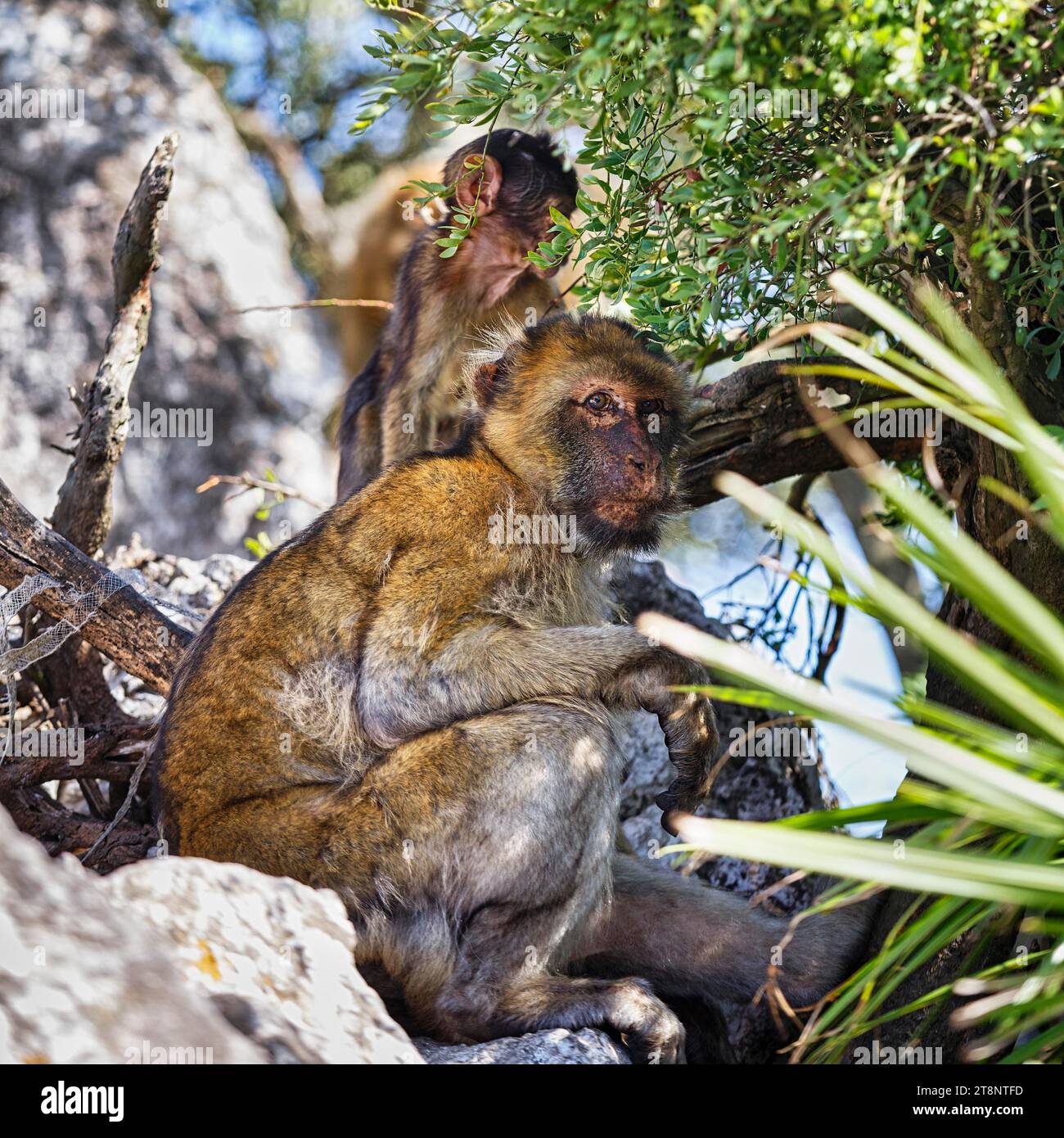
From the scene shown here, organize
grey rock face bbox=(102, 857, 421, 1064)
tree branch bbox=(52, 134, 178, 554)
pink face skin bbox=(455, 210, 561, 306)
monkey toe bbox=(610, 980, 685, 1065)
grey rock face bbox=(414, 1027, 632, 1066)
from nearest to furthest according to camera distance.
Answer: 1. grey rock face bbox=(102, 857, 421, 1064)
2. grey rock face bbox=(414, 1027, 632, 1066)
3. monkey toe bbox=(610, 980, 685, 1065)
4. tree branch bbox=(52, 134, 178, 554)
5. pink face skin bbox=(455, 210, 561, 306)

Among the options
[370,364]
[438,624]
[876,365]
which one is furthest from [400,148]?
[876,365]

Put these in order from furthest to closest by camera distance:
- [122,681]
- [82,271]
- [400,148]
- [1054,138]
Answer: [400,148] → [82,271] → [122,681] → [1054,138]

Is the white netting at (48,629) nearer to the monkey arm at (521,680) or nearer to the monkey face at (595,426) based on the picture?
the monkey arm at (521,680)

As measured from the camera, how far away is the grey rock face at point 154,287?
13.0 meters

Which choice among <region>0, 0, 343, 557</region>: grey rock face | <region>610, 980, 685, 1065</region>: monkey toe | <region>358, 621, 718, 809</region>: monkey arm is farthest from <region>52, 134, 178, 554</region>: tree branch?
<region>0, 0, 343, 557</region>: grey rock face

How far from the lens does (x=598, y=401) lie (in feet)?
18.5

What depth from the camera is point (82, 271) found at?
1367 cm

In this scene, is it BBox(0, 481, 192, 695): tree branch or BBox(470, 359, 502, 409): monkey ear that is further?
BBox(470, 359, 502, 409): monkey ear

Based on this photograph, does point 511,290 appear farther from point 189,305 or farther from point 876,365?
point 189,305

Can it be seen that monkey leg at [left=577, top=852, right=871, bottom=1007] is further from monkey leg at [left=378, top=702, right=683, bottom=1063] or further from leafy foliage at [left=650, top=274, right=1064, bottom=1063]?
leafy foliage at [left=650, top=274, right=1064, bottom=1063]

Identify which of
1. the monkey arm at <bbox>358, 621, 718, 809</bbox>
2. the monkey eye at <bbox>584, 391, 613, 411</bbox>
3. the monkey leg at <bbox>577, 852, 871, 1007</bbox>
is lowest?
the monkey leg at <bbox>577, 852, 871, 1007</bbox>

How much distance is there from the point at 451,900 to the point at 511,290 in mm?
4462

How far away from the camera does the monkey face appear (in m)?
5.53

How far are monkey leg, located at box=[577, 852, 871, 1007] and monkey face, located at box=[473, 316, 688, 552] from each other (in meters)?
1.56
